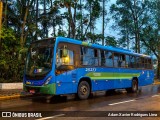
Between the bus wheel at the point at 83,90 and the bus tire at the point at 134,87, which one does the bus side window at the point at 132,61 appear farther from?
the bus wheel at the point at 83,90

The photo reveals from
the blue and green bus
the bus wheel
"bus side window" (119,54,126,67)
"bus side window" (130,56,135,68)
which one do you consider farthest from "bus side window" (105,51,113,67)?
"bus side window" (130,56,135,68)

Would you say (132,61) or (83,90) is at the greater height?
(132,61)

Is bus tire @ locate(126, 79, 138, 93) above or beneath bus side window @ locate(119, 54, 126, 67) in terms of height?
beneath

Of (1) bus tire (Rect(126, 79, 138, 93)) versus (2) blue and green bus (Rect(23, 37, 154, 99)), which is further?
(1) bus tire (Rect(126, 79, 138, 93))

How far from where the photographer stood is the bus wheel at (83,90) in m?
16.1

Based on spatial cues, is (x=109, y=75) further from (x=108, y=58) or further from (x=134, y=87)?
(x=134, y=87)

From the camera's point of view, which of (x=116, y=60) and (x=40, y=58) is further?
(x=116, y=60)

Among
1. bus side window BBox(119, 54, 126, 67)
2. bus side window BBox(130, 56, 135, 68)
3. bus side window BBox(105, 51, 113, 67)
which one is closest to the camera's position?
bus side window BBox(105, 51, 113, 67)

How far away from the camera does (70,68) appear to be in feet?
50.2

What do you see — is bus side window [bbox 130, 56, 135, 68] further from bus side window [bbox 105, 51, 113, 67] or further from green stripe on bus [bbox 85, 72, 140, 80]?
bus side window [bbox 105, 51, 113, 67]

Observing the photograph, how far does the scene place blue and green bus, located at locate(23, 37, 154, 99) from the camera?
14453 millimetres

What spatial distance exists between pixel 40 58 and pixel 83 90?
10.0ft

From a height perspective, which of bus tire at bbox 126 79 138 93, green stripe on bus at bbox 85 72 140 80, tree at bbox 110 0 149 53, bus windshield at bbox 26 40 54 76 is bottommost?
bus tire at bbox 126 79 138 93

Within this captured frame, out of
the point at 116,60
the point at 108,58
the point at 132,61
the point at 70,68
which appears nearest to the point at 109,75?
the point at 108,58
